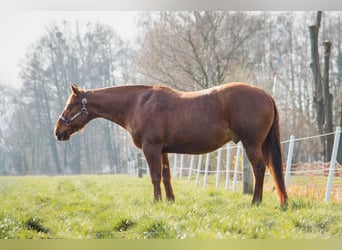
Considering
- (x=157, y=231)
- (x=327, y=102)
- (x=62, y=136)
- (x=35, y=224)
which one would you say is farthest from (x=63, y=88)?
(x=327, y=102)

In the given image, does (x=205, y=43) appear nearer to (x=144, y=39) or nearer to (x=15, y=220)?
(x=144, y=39)

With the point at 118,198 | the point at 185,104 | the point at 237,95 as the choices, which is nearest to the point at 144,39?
the point at 185,104

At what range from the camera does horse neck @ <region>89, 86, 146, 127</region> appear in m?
4.62

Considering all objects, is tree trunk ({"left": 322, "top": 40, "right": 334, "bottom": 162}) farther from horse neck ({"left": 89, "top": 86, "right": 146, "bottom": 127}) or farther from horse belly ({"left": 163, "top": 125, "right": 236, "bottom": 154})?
horse neck ({"left": 89, "top": 86, "right": 146, "bottom": 127})

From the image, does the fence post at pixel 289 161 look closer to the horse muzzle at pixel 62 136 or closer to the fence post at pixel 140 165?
the fence post at pixel 140 165

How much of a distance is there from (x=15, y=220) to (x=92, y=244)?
77 centimetres

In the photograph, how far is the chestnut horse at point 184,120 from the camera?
13.7 ft

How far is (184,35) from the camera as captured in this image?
15.8 ft

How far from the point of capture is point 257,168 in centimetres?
414

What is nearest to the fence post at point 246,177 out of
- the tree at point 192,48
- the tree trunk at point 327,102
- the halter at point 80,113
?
the tree trunk at point 327,102

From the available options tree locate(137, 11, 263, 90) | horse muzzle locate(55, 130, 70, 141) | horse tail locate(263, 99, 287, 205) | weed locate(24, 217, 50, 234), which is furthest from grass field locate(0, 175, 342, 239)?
tree locate(137, 11, 263, 90)

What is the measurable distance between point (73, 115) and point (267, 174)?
1943 mm

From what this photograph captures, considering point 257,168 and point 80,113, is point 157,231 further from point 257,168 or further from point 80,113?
point 80,113

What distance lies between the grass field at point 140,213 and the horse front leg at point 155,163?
120 millimetres
